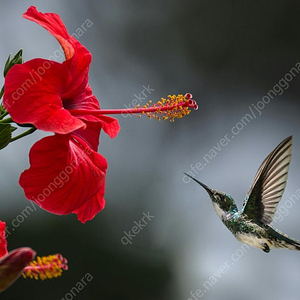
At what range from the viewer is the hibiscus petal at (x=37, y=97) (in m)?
0.66

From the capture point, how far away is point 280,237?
135cm

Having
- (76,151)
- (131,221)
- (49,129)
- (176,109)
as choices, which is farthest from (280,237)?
(131,221)

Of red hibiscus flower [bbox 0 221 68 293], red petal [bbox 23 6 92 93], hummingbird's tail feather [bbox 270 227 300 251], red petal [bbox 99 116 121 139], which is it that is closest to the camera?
red hibiscus flower [bbox 0 221 68 293]

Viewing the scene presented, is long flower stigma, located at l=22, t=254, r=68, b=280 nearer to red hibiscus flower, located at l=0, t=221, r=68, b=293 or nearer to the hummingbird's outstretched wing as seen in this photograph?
red hibiscus flower, located at l=0, t=221, r=68, b=293

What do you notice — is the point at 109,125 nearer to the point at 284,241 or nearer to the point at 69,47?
the point at 69,47

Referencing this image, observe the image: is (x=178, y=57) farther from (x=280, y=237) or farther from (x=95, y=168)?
(x=95, y=168)

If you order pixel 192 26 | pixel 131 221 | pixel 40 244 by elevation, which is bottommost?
pixel 40 244

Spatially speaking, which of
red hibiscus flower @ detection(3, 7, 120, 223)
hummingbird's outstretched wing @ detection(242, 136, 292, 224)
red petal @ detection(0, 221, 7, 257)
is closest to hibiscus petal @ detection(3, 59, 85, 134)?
red hibiscus flower @ detection(3, 7, 120, 223)

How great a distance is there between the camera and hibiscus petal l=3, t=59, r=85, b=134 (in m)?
0.66

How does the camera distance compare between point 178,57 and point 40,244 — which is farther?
point 178,57

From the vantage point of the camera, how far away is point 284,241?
1.34 m

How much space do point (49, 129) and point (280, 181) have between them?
0.81 meters

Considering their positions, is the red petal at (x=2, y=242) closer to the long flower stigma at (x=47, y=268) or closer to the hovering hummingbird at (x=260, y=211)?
the long flower stigma at (x=47, y=268)

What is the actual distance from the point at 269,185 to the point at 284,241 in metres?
0.17
